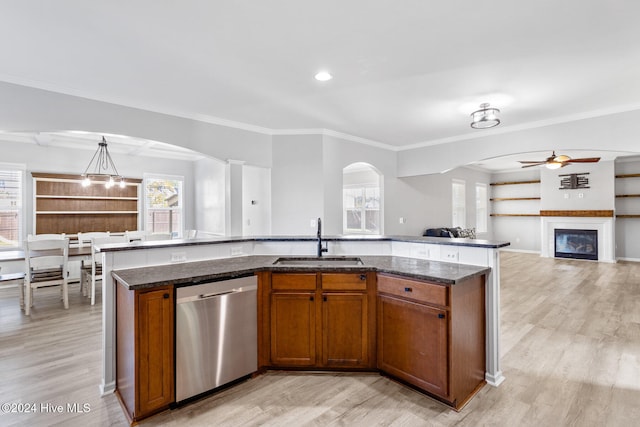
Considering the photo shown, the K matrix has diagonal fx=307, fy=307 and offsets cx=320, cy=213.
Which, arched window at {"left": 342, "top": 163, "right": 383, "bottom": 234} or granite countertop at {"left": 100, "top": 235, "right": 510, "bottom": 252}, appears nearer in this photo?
granite countertop at {"left": 100, "top": 235, "right": 510, "bottom": 252}

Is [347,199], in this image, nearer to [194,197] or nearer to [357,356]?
[194,197]

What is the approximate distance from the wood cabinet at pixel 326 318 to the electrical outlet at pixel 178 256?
2.97 feet

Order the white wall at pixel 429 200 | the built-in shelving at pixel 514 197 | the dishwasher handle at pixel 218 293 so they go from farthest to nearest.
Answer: the built-in shelving at pixel 514 197, the white wall at pixel 429 200, the dishwasher handle at pixel 218 293

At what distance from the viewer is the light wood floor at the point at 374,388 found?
2.07 m

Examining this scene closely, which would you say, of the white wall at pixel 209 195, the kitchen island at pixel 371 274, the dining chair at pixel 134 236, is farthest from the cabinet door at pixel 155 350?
the white wall at pixel 209 195

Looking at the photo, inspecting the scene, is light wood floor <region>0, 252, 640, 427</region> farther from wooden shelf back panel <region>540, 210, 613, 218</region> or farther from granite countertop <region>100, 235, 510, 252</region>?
wooden shelf back panel <region>540, 210, 613, 218</region>

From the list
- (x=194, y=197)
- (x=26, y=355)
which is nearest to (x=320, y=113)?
(x=26, y=355)

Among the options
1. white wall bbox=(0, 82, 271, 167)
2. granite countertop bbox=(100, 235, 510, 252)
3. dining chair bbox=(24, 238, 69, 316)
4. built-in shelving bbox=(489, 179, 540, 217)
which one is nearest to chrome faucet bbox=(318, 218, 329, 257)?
granite countertop bbox=(100, 235, 510, 252)

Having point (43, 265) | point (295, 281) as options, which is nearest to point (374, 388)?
point (295, 281)

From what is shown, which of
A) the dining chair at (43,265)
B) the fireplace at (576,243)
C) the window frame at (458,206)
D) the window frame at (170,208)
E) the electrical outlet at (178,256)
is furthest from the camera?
the window frame at (458,206)

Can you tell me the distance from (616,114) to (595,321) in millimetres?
2635

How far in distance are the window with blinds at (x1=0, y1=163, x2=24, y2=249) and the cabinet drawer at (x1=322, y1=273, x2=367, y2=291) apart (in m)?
6.26

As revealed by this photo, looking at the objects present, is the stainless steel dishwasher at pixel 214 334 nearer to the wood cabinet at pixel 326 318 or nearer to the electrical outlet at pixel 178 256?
the wood cabinet at pixel 326 318

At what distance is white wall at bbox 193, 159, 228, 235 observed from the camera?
678 cm
